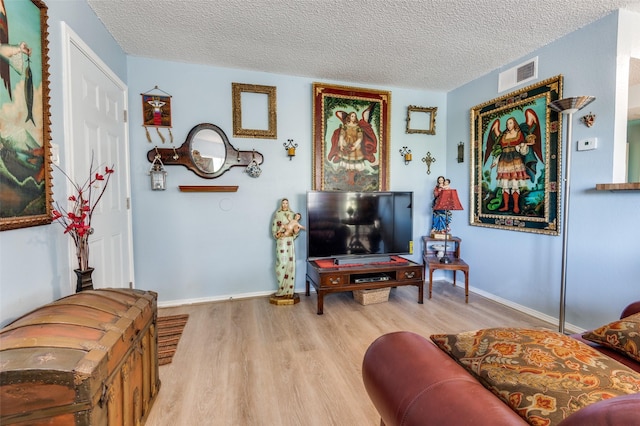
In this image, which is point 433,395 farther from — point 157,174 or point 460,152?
point 460,152

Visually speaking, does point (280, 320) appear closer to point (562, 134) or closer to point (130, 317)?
point (130, 317)

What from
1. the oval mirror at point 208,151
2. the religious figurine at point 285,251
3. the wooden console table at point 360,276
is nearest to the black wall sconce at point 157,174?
the oval mirror at point 208,151

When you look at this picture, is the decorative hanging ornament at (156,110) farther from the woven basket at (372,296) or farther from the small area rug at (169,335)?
the woven basket at (372,296)

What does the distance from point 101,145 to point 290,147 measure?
1775 mm

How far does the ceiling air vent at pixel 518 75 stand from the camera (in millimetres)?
2859

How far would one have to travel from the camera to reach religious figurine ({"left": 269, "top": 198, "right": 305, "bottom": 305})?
3.17 meters

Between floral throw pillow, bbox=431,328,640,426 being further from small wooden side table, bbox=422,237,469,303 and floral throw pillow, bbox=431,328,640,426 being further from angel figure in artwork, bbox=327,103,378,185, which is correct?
angel figure in artwork, bbox=327,103,378,185

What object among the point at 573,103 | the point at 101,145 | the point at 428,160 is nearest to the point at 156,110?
the point at 101,145

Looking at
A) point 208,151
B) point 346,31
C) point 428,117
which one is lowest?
point 208,151

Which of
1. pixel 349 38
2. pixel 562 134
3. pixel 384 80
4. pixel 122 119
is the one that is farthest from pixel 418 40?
pixel 122 119

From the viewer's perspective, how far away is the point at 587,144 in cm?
242

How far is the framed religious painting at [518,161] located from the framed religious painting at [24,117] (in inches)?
148

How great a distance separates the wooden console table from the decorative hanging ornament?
2.15 m

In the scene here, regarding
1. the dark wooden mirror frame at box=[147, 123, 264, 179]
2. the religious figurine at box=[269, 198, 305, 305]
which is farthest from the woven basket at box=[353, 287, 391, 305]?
the dark wooden mirror frame at box=[147, 123, 264, 179]
